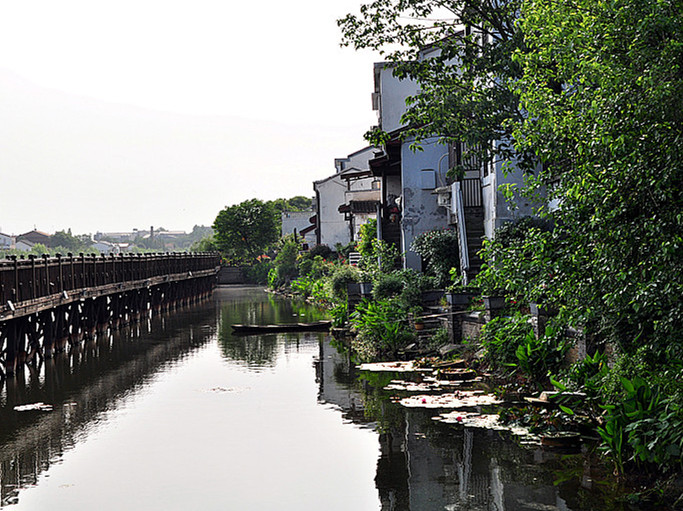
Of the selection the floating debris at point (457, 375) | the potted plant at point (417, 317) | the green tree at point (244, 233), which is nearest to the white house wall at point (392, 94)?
the potted plant at point (417, 317)

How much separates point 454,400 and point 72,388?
961 centimetres

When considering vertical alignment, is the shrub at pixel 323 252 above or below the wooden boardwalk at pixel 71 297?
above

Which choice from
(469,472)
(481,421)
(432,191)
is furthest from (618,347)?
(432,191)

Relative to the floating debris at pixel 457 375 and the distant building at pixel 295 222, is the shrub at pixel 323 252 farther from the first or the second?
the floating debris at pixel 457 375

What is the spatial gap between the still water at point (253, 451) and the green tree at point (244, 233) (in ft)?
242

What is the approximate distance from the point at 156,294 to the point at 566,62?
40143 millimetres

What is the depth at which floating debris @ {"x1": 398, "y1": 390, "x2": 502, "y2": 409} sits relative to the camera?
1501cm

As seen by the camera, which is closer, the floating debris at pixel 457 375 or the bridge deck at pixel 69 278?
the floating debris at pixel 457 375

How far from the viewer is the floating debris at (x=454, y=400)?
15.0 metres

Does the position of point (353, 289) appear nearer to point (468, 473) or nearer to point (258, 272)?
point (468, 473)

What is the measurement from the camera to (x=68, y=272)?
2895cm

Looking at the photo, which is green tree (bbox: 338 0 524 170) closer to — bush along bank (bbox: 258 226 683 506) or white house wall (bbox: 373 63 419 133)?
bush along bank (bbox: 258 226 683 506)

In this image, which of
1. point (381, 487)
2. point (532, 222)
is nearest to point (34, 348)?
point (532, 222)

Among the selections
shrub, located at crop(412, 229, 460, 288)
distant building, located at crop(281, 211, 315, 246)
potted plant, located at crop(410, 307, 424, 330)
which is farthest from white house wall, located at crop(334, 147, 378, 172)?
potted plant, located at crop(410, 307, 424, 330)
